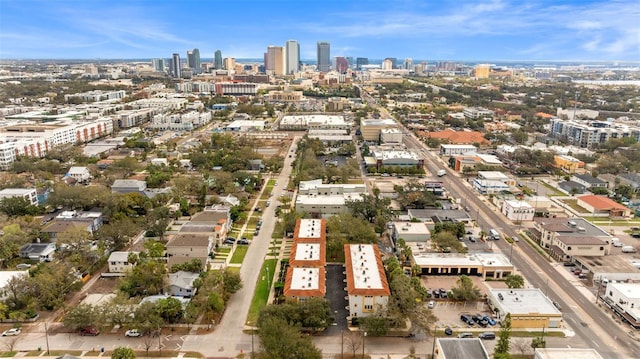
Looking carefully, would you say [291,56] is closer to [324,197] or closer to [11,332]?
[324,197]

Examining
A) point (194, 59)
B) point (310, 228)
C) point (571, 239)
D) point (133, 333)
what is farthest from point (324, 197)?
point (194, 59)

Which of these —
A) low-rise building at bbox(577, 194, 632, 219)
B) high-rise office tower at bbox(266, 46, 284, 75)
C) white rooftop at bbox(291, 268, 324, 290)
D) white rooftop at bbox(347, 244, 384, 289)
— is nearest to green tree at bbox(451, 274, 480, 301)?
white rooftop at bbox(347, 244, 384, 289)

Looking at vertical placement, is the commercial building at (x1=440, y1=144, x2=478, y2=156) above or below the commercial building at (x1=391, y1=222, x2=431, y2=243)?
above

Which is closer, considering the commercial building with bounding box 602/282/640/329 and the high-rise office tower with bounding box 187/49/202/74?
the commercial building with bounding box 602/282/640/329

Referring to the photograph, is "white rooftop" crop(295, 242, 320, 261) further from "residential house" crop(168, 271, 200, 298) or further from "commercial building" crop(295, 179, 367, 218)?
"commercial building" crop(295, 179, 367, 218)

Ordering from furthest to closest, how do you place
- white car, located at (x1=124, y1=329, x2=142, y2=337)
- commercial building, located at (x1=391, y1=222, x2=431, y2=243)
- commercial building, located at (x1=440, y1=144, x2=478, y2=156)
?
commercial building, located at (x1=440, y1=144, x2=478, y2=156), commercial building, located at (x1=391, y1=222, x2=431, y2=243), white car, located at (x1=124, y1=329, x2=142, y2=337)

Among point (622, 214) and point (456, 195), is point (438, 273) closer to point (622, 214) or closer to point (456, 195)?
point (456, 195)
